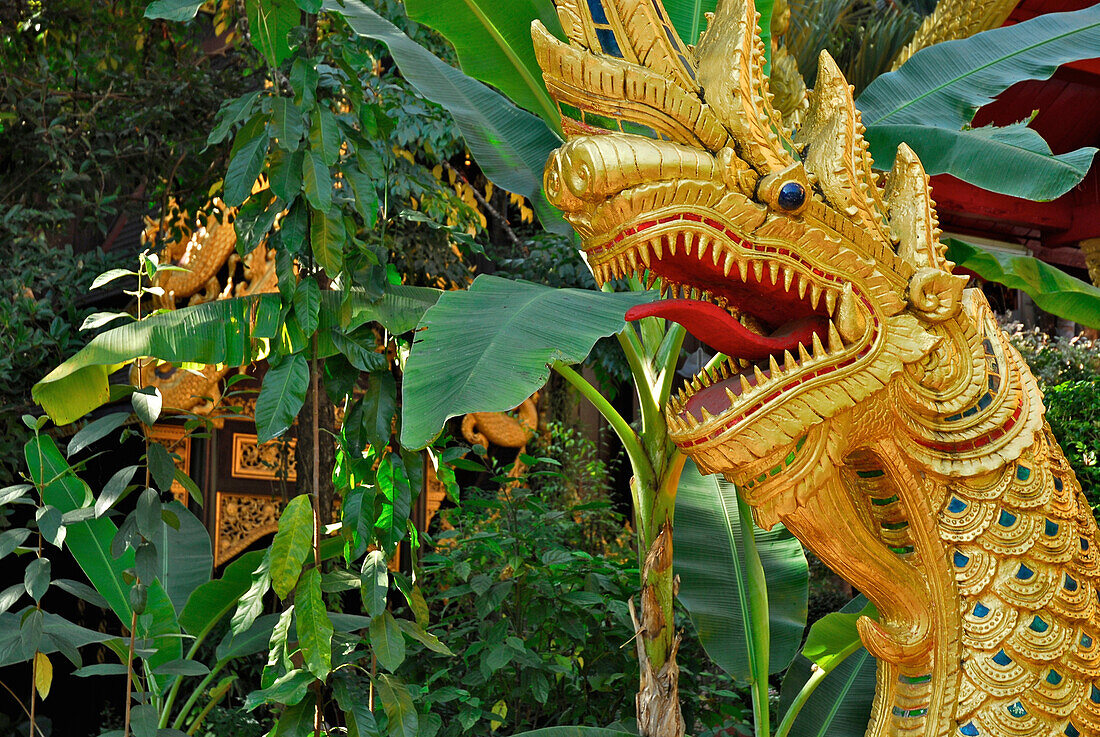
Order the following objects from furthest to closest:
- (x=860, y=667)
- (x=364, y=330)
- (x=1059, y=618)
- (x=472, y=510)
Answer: (x=472, y=510), (x=364, y=330), (x=860, y=667), (x=1059, y=618)

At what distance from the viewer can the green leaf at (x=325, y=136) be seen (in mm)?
2059

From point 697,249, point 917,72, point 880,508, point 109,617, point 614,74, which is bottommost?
point 109,617

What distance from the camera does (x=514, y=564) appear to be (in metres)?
2.74

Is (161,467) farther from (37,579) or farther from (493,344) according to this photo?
(493,344)

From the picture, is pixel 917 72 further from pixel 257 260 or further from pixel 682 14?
pixel 257 260

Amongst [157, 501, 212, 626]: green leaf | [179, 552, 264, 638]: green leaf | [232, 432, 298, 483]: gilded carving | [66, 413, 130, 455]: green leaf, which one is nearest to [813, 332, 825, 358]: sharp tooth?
[66, 413, 130, 455]: green leaf

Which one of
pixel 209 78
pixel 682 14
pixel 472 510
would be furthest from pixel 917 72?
pixel 209 78

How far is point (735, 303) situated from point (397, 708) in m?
1.12

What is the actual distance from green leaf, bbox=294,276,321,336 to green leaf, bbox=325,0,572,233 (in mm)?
433

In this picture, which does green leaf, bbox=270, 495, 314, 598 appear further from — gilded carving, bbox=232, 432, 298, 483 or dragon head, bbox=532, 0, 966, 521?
gilded carving, bbox=232, 432, 298, 483

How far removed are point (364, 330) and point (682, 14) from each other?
976 millimetres

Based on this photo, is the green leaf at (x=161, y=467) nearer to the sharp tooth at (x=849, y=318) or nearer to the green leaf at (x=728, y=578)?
the green leaf at (x=728, y=578)

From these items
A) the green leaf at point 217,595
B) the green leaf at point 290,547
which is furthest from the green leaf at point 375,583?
the green leaf at point 217,595

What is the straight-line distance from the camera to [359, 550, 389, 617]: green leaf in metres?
1.92
